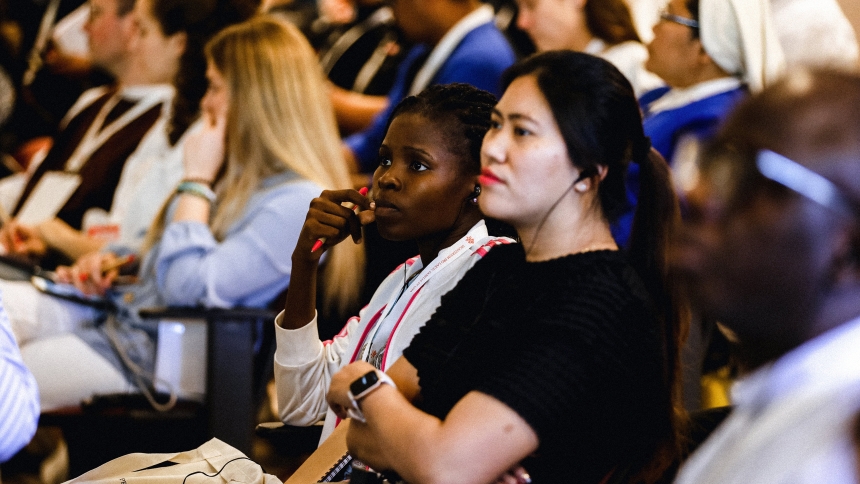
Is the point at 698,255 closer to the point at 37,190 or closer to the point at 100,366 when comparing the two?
the point at 100,366

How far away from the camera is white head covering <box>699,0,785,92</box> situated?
2.27 m

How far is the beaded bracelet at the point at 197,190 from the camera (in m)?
2.80

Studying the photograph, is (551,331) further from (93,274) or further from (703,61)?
(93,274)

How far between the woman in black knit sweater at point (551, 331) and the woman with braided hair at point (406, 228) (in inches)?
6.9

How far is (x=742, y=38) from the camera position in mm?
2324

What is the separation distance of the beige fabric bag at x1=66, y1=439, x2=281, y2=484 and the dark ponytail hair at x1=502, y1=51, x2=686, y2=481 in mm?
652

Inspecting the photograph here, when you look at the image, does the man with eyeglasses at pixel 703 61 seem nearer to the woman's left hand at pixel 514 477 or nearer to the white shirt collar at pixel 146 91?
the woman's left hand at pixel 514 477

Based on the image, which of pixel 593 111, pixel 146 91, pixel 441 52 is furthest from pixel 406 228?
pixel 146 91

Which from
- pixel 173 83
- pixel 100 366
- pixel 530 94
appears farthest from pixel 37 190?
pixel 530 94

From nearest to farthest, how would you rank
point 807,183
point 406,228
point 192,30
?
point 807,183 < point 406,228 < point 192,30

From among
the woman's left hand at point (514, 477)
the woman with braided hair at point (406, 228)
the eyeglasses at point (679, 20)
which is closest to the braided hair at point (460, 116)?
the woman with braided hair at point (406, 228)

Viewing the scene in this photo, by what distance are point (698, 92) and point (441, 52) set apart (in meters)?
1.04

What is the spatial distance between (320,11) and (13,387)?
3.01 meters

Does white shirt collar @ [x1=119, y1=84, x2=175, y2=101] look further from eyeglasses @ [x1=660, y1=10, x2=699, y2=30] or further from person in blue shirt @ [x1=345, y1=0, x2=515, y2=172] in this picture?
eyeglasses @ [x1=660, y1=10, x2=699, y2=30]
